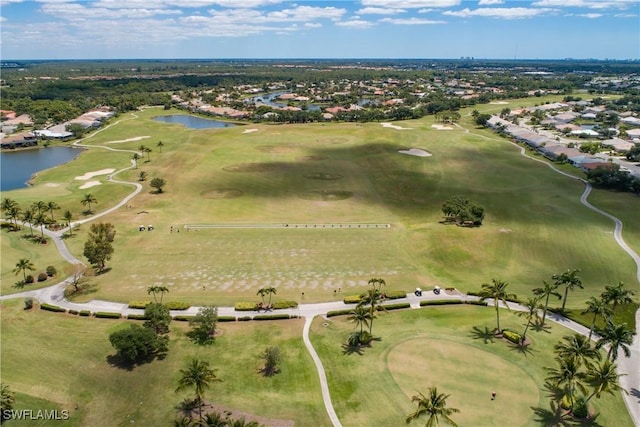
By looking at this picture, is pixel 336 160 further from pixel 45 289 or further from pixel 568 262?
pixel 45 289

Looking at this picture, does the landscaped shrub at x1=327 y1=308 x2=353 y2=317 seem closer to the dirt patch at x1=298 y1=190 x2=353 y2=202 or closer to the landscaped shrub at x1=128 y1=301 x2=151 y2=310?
the landscaped shrub at x1=128 y1=301 x2=151 y2=310

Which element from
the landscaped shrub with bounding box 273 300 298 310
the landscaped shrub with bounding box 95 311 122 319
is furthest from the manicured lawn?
the landscaped shrub with bounding box 95 311 122 319

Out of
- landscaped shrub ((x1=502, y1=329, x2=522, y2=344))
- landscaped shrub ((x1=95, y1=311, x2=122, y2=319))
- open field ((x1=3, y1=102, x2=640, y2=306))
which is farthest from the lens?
open field ((x1=3, y1=102, x2=640, y2=306))

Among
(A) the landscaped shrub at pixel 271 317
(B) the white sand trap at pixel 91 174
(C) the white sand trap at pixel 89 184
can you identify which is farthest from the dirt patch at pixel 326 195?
(B) the white sand trap at pixel 91 174

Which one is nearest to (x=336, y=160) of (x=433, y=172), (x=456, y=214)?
(x=433, y=172)

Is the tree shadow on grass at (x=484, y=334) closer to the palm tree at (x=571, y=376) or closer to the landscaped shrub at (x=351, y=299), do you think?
the palm tree at (x=571, y=376)
